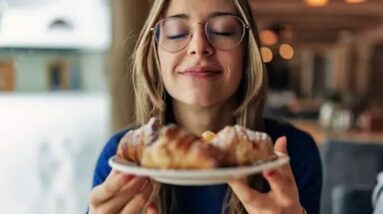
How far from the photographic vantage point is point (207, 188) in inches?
43.6

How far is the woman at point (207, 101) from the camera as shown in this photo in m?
0.78

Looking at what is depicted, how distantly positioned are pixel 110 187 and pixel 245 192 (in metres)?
0.19

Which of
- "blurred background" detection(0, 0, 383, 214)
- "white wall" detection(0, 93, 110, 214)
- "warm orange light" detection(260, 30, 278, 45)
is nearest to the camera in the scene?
"blurred background" detection(0, 0, 383, 214)

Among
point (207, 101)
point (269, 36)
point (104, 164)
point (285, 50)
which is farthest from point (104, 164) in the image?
point (285, 50)

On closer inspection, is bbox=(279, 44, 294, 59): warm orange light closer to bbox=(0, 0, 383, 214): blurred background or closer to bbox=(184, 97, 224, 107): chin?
bbox=(0, 0, 383, 214): blurred background

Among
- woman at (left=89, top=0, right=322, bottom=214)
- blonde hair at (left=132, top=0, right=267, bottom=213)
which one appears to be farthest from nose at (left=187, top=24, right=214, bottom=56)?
blonde hair at (left=132, top=0, right=267, bottom=213)

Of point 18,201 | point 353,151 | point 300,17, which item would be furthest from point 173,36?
point 300,17

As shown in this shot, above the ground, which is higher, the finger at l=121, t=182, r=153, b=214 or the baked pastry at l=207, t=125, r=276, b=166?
the baked pastry at l=207, t=125, r=276, b=166

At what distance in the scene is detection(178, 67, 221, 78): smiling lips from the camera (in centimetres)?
86

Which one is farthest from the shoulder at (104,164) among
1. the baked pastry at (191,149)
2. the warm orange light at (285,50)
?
the warm orange light at (285,50)

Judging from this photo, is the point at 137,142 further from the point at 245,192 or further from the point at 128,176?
the point at 245,192

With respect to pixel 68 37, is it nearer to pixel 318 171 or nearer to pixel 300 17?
pixel 318 171

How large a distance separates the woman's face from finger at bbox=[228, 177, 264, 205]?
0.21 m

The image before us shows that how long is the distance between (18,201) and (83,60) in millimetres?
727
